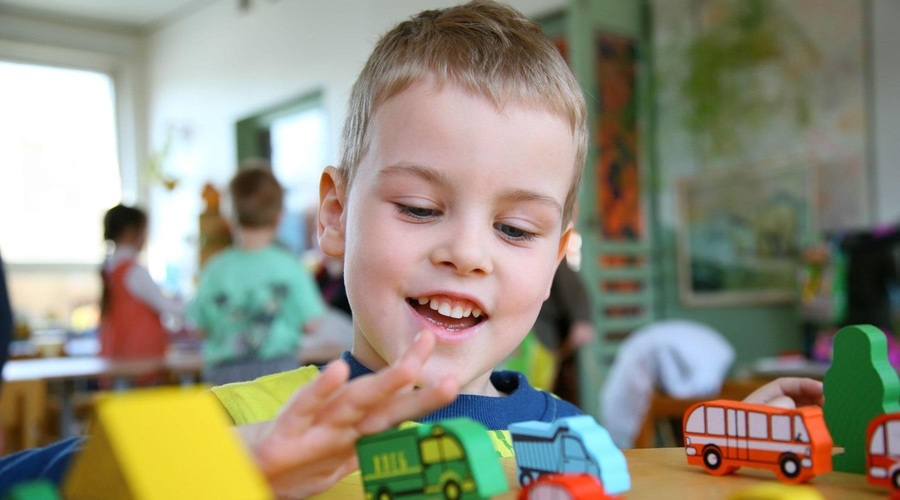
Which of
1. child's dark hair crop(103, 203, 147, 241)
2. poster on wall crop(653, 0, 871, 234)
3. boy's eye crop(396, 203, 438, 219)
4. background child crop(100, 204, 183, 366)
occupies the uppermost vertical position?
poster on wall crop(653, 0, 871, 234)

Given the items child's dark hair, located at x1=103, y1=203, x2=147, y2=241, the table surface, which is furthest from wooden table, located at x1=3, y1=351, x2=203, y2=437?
child's dark hair, located at x1=103, y1=203, x2=147, y2=241

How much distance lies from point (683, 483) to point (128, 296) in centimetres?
380

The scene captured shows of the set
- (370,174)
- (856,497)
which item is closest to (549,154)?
(370,174)

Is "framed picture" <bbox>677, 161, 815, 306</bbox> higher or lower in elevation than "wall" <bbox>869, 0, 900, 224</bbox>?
lower

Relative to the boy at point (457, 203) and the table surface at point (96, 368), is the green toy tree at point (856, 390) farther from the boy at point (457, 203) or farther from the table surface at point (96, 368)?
the table surface at point (96, 368)

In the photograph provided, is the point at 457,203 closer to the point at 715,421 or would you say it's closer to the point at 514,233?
the point at 514,233

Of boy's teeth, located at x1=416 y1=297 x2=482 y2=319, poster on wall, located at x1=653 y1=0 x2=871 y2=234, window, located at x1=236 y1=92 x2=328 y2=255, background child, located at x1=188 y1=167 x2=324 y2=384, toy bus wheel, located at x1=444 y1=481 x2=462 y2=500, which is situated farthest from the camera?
window, located at x1=236 y1=92 x2=328 y2=255

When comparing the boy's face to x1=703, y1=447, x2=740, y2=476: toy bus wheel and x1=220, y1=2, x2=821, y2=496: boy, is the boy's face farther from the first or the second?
x1=703, y1=447, x2=740, y2=476: toy bus wheel

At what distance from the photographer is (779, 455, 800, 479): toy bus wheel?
0.44 meters

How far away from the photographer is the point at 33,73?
6.73m

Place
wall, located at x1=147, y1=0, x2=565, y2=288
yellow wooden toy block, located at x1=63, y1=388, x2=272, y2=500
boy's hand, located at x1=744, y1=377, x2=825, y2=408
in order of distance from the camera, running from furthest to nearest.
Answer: wall, located at x1=147, y1=0, x2=565, y2=288
boy's hand, located at x1=744, y1=377, x2=825, y2=408
yellow wooden toy block, located at x1=63, y1=388, x2=272, y2=500

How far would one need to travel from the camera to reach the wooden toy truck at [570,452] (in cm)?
39

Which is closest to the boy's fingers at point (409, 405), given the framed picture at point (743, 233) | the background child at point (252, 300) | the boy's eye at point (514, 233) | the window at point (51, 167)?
the boy's eye at point (514, 233)

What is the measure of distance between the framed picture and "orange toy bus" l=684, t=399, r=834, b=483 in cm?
313
